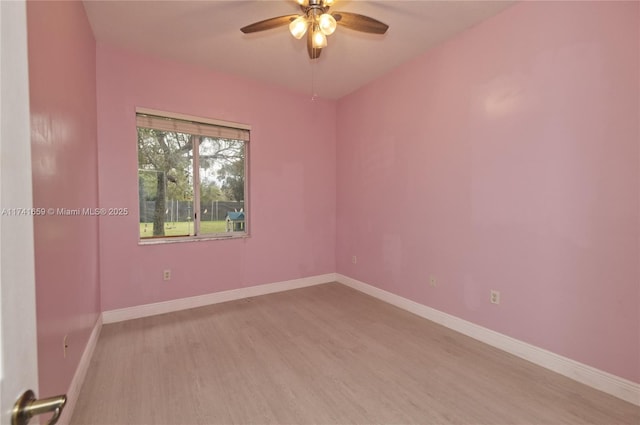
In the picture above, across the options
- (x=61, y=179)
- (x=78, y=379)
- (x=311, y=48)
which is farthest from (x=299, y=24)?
(x=78, y=379)

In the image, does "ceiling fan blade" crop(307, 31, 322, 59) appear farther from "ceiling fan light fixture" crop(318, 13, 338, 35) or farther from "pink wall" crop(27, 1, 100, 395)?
"pink wall" crop(27, 1, 100, 395)

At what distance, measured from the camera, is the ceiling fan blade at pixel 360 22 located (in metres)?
1.93

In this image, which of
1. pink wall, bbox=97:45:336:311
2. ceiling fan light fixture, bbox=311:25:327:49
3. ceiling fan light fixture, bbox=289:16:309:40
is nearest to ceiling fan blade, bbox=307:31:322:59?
ceiling fan light fixture, bbox=311:25:327:49

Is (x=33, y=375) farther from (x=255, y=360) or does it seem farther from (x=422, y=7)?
(x=422, y=7)

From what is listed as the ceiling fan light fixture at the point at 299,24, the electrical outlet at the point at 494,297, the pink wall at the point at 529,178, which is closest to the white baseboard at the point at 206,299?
the pink wall at the point at 529,178

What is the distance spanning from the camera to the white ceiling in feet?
7.54

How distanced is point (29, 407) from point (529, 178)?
2.82m

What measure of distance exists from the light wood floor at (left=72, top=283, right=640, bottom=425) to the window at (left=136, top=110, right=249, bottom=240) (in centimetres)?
116

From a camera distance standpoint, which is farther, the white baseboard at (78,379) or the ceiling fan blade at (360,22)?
the ceiling fan blade at (360,22)

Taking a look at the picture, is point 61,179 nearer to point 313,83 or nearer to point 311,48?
point 311,48

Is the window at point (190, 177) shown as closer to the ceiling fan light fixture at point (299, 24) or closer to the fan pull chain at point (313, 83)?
the fan pull chain at point (313, 83)

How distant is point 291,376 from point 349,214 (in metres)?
2.53

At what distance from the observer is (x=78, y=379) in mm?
1861

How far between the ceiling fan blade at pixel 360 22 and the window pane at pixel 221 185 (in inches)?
85.4
